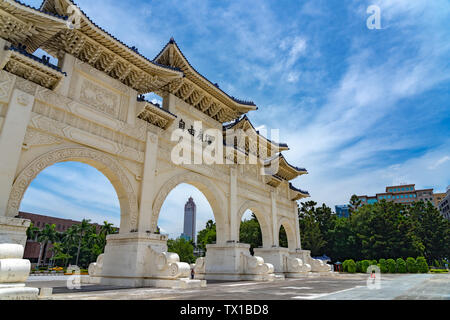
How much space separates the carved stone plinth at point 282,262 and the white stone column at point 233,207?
418 cm

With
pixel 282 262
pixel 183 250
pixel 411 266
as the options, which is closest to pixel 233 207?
pixel 282 262

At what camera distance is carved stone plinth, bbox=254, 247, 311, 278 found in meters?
17.3

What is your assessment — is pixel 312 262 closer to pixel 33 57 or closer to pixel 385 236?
pixel 385 236

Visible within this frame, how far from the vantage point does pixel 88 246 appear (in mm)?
45250

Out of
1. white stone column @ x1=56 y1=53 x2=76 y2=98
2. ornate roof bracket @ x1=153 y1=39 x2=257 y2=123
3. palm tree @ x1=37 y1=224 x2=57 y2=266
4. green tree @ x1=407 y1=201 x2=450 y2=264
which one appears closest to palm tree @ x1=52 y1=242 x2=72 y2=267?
palm tree @ x1=37 y1=224 x2=57 y2=266

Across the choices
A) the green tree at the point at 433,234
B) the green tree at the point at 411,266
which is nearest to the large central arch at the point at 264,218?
the green tree at the point at 411,266

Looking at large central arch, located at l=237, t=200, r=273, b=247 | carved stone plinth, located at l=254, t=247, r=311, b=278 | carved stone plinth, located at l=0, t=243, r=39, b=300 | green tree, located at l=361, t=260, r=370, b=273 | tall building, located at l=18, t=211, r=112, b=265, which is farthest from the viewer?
tall building, located at l=18, t=211, r=112, b=265

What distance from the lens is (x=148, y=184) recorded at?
1052cm

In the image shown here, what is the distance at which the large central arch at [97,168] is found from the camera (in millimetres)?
7352

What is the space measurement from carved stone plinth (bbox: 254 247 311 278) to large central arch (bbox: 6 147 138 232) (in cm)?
1040

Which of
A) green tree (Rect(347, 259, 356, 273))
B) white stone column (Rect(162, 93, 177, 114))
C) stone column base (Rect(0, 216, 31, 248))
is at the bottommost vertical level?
green tree (Rect(347, 259, 356, 273))

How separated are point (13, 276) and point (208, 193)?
958 cm

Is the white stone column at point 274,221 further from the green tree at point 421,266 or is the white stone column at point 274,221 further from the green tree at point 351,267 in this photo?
the green tree at point 421,266

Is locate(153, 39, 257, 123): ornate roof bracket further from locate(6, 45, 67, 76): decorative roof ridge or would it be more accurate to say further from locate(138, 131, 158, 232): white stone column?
locate(6, 45, 67, 76): decorative roof ridge
